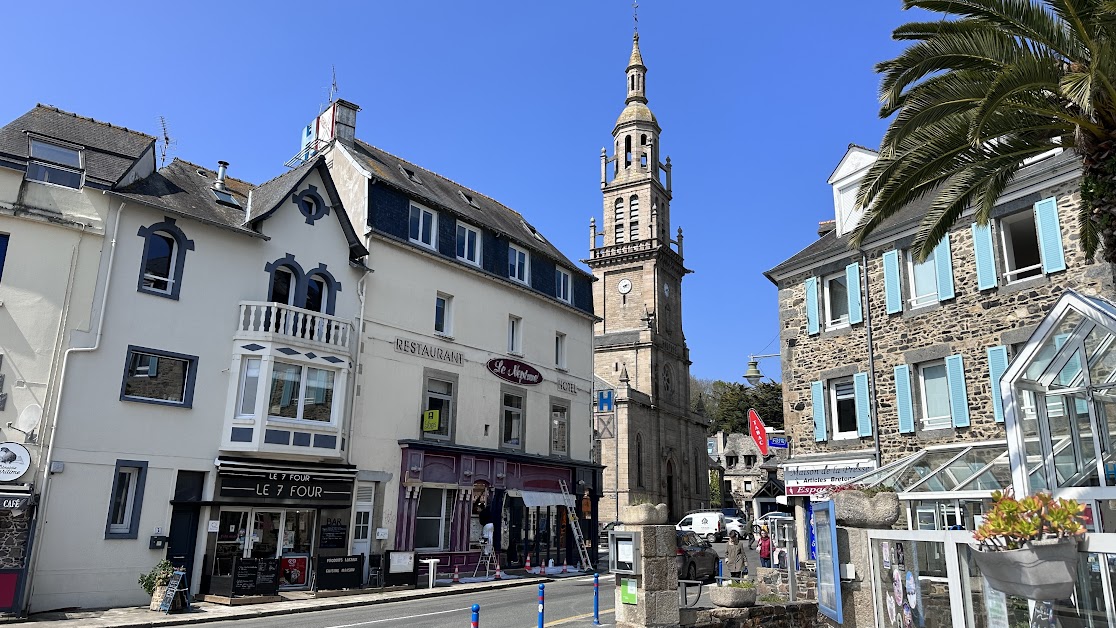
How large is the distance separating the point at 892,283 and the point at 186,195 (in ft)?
59.3

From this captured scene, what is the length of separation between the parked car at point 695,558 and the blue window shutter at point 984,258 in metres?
10.1

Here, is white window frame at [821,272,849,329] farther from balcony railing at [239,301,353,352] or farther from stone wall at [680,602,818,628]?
balcony railing at [239,301,353,352]

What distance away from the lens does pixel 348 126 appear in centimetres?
2672

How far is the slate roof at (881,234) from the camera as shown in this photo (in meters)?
17.4

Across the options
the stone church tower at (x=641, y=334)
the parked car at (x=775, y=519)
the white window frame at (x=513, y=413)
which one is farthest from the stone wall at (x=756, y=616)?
the stone church tower at (x=641, y=334)

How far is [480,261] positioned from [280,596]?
12837 mm

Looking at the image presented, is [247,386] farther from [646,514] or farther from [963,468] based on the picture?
[963,468]

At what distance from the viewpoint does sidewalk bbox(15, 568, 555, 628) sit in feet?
47.0

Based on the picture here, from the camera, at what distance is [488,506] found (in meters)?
24.5

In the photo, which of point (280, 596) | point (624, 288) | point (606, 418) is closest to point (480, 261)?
point (280, 596)

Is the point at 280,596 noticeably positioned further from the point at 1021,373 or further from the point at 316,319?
the point at 1021,373

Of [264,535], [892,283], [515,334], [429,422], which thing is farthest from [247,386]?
[892,283]

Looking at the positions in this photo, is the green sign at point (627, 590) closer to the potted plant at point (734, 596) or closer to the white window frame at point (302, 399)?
the potted plant at point (734, 596)

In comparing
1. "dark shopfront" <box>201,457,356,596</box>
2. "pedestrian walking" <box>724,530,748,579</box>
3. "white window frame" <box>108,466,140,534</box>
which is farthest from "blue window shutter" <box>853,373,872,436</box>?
"white window frame" <box>108,466,140,534</box>
